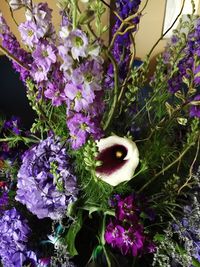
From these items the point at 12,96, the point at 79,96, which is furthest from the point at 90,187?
the point at 12,96

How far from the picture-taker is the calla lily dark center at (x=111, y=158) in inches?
21.0

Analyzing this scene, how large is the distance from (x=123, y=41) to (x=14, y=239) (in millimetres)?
345

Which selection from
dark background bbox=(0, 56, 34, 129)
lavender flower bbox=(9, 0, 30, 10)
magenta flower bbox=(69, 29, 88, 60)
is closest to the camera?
magenta flower bbox=(69, 29, 88, 60)

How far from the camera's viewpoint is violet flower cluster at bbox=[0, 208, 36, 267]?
0.57 m

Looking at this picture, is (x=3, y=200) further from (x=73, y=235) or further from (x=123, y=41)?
(x=123, y=41)

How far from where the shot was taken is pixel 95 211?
0.62m

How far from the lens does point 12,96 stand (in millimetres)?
1188

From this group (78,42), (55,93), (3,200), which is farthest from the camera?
(3,200)

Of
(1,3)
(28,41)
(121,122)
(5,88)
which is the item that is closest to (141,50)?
(1,3)

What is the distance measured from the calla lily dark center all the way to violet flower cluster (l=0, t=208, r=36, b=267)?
0.51 feet

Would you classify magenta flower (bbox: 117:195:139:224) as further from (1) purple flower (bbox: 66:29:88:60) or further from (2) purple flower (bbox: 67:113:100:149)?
(1) purple flower (bbox: 66:29:88:60)

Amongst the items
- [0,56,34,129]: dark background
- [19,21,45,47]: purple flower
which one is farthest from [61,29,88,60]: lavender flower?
[0,56,34,129]: dark background

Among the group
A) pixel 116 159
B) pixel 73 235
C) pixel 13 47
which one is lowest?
pixel 73 235

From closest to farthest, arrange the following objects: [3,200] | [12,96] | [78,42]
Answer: [78,42], [3,200], [12,96]
